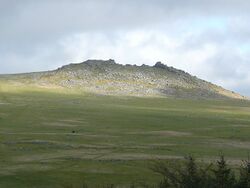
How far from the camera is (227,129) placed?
3863 inches

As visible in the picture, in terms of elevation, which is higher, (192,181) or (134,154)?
(192,181)

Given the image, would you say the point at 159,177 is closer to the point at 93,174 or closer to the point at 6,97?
the point at 93,174

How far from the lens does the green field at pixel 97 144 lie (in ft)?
151

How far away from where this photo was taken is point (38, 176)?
149 ft

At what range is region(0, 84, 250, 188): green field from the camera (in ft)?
151

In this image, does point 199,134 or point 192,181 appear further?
point 199,134

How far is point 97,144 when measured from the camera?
234ft

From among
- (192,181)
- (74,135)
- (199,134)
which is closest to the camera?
(192,181)

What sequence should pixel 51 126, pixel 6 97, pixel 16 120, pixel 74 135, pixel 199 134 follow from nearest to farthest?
1. pixel 74 135
2. pixel 199 134
3. pixel 51 126
4. pixel 16 120
5. pixel 6 97

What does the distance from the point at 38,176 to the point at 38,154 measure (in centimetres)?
1450

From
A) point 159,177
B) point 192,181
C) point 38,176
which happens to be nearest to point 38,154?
point 38,176

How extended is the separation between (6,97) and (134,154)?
4758 inches

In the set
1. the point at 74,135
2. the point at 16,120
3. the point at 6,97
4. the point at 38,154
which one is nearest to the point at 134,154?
the point at 38,154

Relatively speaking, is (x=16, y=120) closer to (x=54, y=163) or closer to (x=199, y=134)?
(x=199, y=134)
